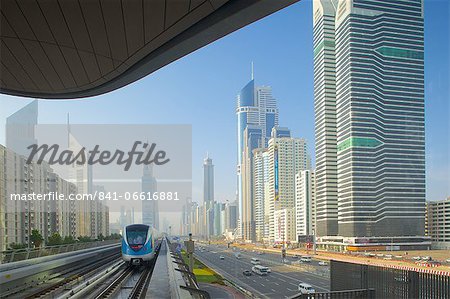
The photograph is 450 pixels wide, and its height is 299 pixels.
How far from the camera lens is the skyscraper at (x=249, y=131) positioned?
3278cm

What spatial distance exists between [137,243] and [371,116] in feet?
86.7

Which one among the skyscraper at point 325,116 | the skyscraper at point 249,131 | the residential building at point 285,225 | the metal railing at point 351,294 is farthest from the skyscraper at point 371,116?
the metal railing at point 351,294

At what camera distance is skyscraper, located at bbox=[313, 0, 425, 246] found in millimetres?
27266

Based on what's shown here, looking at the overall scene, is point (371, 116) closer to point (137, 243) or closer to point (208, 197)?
point (208, 197)

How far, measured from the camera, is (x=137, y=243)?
8.97m

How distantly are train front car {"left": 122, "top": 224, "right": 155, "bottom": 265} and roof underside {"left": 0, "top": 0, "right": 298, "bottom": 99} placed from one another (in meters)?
5.37

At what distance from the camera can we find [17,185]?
2130 centimetres

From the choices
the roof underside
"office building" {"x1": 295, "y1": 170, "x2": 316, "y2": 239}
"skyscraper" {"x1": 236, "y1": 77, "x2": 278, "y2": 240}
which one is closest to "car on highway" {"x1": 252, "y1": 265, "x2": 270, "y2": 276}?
"skyscraper" {"x1": 236, "y1": 77, "x2": 278, "y2": 240}

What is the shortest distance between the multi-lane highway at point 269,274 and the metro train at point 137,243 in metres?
7.20

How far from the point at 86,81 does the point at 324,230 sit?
31.6m

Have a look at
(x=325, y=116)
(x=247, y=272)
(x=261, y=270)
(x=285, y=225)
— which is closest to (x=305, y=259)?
(x=261, y=270)

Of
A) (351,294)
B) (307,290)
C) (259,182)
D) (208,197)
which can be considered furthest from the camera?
(259,182)

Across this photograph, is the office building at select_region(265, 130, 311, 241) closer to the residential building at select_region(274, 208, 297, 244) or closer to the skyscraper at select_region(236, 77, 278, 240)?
the residential building at select_region(274, 208, 297, 244)

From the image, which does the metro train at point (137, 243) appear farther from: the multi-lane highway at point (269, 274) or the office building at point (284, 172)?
the office building at point (284, 172)
